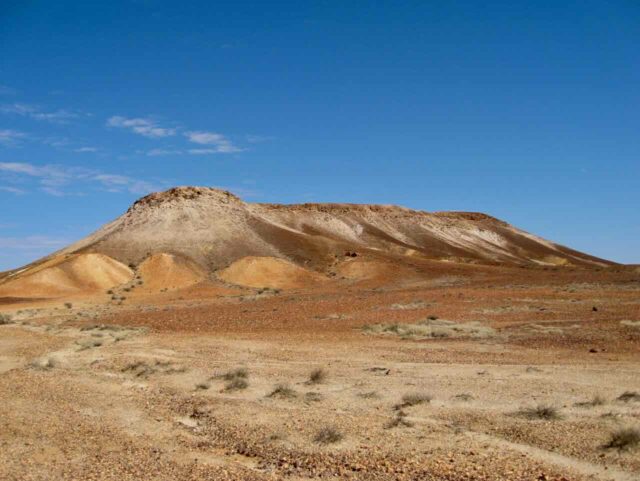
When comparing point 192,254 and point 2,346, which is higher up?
point 192,254

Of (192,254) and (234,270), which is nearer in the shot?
(234,270)

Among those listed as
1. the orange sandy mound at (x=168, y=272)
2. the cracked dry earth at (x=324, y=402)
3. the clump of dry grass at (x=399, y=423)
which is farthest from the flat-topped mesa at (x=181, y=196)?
the clump of dry grass at (x=399, y=423)

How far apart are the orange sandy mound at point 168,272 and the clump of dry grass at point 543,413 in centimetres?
5117

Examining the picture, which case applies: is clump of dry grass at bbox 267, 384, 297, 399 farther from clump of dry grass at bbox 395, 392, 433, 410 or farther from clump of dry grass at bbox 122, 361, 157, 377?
clump of dry grass at bbox 122, 361, 157, 377

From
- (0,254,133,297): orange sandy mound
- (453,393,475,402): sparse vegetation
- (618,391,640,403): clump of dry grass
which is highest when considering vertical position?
(0,254,133,297): orange sandy mound

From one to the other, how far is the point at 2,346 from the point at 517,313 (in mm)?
25209

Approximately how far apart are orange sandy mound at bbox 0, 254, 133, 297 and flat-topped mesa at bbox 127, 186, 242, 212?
71.9ft

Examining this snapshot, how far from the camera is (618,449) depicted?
9.32 m

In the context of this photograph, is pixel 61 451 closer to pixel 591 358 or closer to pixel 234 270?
pixel 591 358

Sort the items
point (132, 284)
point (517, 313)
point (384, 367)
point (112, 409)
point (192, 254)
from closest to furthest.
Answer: point (112, 409) < point (384, 367) < point (517, 313) < point (132, 284) < point (192, 254)

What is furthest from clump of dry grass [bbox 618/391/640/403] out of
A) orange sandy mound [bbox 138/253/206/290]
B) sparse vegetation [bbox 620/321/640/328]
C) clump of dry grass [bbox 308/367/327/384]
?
orange sandy mound [bbox 138/253/206/290]

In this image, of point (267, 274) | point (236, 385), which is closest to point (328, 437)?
point (236, 385)

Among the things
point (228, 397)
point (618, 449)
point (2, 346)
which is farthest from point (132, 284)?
point (618, 449)

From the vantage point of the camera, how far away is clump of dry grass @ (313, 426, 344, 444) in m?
10.1
